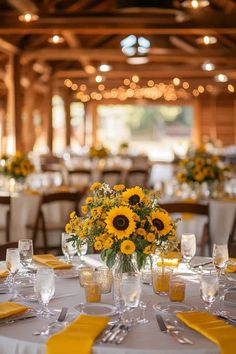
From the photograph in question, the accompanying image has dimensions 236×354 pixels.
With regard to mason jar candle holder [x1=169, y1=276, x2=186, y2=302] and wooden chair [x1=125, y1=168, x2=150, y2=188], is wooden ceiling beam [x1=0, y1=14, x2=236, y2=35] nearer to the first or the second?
wooden chair [x1=125, y1=168, x2=150, y2=188]

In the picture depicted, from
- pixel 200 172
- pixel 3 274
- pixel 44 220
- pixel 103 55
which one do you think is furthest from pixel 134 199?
pixel 103 55

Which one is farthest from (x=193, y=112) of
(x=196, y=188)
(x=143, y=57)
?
(x=196, y=188)

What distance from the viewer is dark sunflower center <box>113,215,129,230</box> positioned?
2.72 m

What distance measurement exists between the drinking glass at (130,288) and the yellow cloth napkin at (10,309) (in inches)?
16.8

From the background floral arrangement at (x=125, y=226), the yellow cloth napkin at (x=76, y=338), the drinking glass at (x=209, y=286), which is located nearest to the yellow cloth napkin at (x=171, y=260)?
the background floral arrangement at (x=125, y=226)

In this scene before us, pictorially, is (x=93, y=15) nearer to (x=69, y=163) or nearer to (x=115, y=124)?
(x=69, y=163)

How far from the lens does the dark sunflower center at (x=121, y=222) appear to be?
272cm

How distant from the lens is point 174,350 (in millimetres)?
2273

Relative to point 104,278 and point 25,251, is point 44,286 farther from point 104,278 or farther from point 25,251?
point 25,251

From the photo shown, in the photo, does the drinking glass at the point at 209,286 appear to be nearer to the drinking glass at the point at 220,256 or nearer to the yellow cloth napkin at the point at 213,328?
the yellow cloth napkin at the point at 213,328

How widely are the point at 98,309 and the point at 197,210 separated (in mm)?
2788

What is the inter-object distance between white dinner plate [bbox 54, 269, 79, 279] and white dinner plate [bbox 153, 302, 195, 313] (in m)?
0.66

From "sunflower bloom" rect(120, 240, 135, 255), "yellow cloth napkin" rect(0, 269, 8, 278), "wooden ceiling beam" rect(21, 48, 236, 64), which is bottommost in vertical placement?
"yellow cloth napkin" rect(0, 269, 8, 278)

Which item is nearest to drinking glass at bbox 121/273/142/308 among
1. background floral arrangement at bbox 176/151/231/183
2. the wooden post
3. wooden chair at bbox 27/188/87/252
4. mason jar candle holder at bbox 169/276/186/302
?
mason jar candle holder at bbox 169/276/186/302
